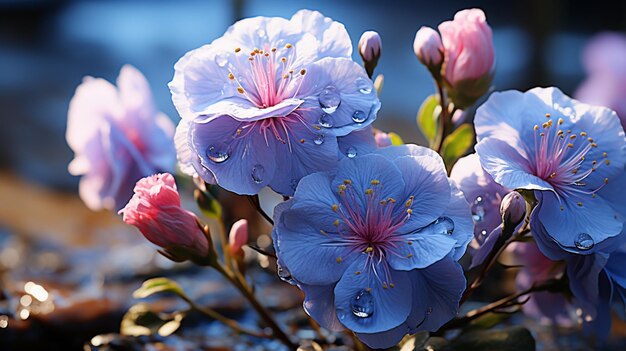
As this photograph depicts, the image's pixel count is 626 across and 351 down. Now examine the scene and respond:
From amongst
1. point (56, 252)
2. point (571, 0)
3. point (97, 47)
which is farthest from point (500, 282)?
point (571, 0)

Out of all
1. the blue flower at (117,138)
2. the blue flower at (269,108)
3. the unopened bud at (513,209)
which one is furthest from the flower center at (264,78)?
the blue flower at (117,138)

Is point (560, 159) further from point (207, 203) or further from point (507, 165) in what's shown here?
point (207, 203)

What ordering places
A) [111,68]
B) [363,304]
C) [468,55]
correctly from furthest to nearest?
1. [111,68]
2. [468,55]
3. [363,304]

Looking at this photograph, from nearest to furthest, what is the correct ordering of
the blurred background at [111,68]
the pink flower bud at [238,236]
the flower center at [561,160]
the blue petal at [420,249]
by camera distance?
the blue petal at [420,249] < the flower center at [561,160] < the pink flower bud at [238,236] < the blurred background at [111,68]

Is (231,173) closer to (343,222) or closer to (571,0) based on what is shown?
(343,222)

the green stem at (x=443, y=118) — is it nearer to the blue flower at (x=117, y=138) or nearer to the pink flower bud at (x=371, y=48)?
the pink flower bud at (x=371, y=48)

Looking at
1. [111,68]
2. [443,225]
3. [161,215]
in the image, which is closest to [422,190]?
[443,225]
